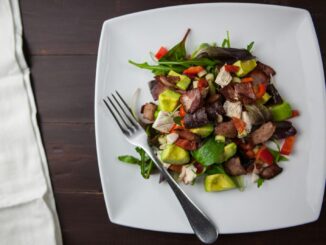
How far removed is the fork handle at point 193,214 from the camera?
1.33 meters

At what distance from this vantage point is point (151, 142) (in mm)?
1371

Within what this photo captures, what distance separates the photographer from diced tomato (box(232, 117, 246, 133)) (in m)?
1.29

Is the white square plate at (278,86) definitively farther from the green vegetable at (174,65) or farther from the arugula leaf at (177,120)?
the arugula leaf at (177,120)

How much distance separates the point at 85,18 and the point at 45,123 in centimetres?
46

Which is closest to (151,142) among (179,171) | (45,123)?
(179,171)

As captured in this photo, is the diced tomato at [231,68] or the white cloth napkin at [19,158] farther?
the white cloth napkin at [19,158]

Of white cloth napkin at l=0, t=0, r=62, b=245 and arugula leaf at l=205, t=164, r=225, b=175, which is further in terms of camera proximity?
white cloth napkin at l=0, t=0, r=62, b=245

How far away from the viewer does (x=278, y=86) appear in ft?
4.53

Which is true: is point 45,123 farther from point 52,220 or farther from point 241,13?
point 241,13

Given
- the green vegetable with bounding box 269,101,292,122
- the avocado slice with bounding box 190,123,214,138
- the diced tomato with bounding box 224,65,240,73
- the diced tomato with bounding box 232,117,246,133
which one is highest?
the diced tomato with bounding box 224,65,240,73

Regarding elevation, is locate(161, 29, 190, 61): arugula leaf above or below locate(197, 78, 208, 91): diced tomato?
above

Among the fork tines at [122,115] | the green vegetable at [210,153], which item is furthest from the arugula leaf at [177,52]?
the green vegetable at [210,153]

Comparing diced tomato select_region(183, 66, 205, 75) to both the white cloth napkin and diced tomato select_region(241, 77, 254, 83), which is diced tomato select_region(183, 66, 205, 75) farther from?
the white cloth napkin

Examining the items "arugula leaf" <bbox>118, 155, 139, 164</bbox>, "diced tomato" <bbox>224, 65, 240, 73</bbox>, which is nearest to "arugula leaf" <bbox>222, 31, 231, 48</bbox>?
"diced tomato" <bbox>224, 65, 240, 73</bbox>
